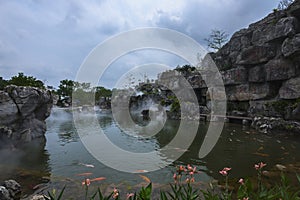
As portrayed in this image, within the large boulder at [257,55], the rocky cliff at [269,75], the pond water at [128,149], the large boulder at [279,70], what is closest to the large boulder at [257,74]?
the rocky cliff at [269,75]

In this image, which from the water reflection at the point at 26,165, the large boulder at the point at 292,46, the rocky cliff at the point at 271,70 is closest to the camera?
the water reflection at the point at 26,165

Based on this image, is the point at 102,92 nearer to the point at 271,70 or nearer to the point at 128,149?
the point at 271,70

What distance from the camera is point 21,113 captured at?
7.61 m

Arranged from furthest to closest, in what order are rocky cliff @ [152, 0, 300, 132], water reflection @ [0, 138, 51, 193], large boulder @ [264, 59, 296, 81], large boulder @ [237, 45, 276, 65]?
large boulder @ [237, 45, 276, 65]
large boulder @ [264, 59, 296, 81]
rocky cliff @ [152, 0, 300, 132]
water reflection @ [0, 138, 51, 193]

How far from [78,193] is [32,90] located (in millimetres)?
5890

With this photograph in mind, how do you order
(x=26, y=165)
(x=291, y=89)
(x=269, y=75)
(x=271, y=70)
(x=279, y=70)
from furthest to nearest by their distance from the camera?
1. (x=269, y=75)
2. (x=271, y=70)
3. (x=279, y=70)
4. (x=291, y=89)
5. (x=26, y=165)

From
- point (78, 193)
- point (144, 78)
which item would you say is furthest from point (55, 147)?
point (144, 78)

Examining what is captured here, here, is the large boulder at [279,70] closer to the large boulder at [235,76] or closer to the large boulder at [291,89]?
the large boulder at [291,89]

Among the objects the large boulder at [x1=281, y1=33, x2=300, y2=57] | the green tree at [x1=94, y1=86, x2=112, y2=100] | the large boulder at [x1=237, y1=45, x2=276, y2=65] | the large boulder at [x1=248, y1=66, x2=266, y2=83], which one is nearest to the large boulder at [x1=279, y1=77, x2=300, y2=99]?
the large boulder at [x1=281, y1=33, x2=300, y2=57]

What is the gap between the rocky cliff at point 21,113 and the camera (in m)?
6.95

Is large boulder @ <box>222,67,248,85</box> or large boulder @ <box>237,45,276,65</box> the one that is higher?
large boulder @ <box>237,45,276,65</box>

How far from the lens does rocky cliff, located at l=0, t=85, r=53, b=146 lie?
6.95 meters

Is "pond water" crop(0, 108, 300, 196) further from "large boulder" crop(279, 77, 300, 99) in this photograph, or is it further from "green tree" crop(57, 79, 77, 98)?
"green tree" crop(57, 79, 77, 98)

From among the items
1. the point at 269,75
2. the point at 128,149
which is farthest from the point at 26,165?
the point at 269,75
